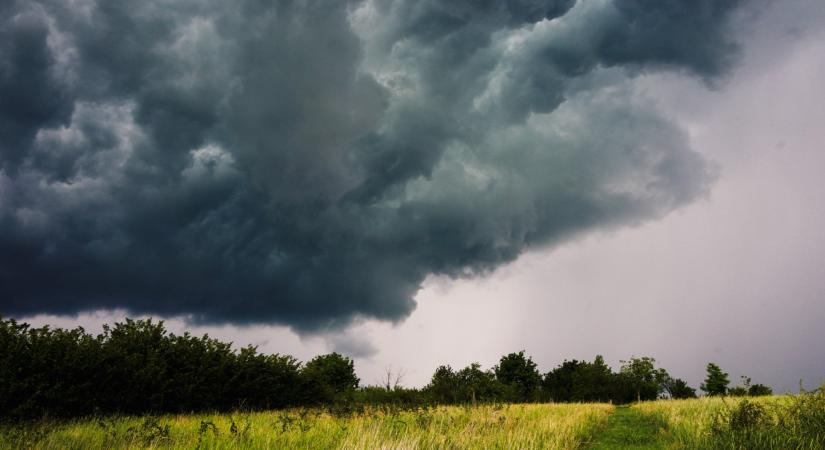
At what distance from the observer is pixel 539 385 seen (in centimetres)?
8300

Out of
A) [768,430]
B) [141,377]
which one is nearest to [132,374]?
[141,377]

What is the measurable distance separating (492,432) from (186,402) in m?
21.5

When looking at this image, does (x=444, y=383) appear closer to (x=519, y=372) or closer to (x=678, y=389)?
(x=519, y=372)

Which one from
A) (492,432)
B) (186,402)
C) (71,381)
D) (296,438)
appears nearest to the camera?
(296,438)

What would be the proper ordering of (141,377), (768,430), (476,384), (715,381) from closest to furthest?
(768,430), (141,377), (476,384), (715,381)

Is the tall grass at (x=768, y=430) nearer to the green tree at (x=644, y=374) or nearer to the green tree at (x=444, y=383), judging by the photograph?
the green tree at (x=444, y=383)

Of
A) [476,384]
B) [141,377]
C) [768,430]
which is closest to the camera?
[768,430]

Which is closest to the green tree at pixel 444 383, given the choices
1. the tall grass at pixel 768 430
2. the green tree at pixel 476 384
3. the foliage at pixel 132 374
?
the green tree at pixel 476 384

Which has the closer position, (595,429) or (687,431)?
(687,431)

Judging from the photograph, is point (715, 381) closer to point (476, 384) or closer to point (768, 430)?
point (476, 384)

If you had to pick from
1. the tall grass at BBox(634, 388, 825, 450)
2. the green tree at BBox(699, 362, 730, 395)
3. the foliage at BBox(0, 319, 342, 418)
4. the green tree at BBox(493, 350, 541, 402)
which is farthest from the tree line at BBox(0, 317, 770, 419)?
the green tree at BBox(699, 362, 730, 395)

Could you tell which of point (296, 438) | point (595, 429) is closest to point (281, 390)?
point (595, 429)

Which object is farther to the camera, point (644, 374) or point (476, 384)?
point (644, 374)

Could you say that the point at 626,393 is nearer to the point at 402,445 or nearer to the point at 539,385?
the point at 539,385
